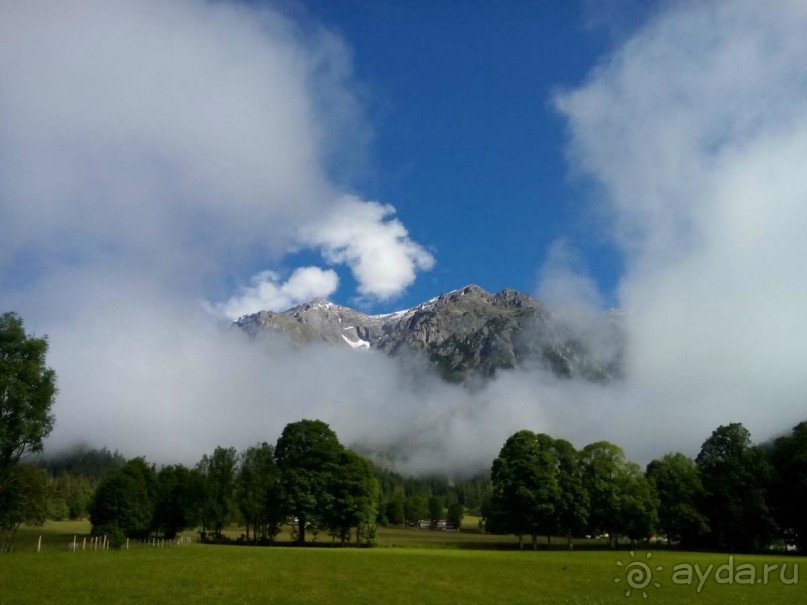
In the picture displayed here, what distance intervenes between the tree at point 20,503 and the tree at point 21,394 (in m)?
1.01

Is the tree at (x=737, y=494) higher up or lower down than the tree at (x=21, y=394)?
lower down

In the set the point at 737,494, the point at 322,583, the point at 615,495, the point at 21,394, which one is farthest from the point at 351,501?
the point at 737,494

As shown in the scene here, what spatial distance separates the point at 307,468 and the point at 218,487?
1680 cm

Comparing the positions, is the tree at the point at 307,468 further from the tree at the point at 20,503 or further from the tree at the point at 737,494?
the tree at the point at 737,494

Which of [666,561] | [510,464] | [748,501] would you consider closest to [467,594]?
[666,561]

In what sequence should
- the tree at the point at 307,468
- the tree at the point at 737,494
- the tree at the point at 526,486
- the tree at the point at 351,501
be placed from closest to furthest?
the tree at the point at 526,486 → the tree at the point at 307,468 → the tree at the point at 351,501 → the tree at the point at 737,494

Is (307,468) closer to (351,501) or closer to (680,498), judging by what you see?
(351,501)

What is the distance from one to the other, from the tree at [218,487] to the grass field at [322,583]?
4889 cm

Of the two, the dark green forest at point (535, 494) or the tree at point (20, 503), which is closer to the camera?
the tree at point (20, 503)

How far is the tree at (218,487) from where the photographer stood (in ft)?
313

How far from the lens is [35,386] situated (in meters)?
56.7

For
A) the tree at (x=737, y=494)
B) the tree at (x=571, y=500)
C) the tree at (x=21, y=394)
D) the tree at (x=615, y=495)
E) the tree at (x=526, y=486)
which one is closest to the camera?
the tree at (x=21, y=394)

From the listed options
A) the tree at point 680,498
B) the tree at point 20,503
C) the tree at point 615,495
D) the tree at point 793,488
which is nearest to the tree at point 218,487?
the tree at point 20,503

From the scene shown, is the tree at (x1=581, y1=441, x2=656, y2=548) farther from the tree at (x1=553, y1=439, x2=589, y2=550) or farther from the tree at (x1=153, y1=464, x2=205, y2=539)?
the tree at (x1=153, y1=464, x2=205, y2=539)
